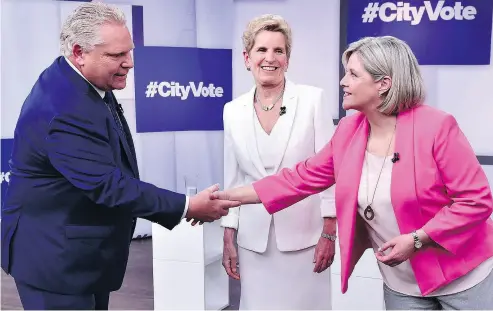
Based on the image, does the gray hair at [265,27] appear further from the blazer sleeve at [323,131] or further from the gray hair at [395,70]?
the gray hair at [395,70]

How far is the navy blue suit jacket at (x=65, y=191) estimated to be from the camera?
79.2 inches

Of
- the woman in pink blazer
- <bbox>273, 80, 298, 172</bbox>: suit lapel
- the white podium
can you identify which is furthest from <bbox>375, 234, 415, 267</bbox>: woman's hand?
the white podium

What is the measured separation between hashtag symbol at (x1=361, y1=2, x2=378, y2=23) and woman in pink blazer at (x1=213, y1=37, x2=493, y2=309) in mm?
3050

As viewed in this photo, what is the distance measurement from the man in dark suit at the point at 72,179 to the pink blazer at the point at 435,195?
2.53 feet

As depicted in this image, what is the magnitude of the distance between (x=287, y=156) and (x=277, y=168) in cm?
7

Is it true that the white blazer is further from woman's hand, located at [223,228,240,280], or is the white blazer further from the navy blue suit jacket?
the navy blue suit jacket

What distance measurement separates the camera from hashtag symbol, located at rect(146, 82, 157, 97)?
4914mm

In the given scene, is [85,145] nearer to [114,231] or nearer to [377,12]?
[114,231]

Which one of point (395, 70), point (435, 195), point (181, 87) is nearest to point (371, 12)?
point (181, 87)

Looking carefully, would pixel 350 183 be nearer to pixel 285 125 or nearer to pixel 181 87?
pixel 285 125

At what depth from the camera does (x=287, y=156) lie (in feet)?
8.32

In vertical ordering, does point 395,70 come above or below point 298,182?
above

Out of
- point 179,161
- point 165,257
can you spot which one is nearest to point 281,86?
point 165,257

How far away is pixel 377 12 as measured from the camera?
16.4 feet
